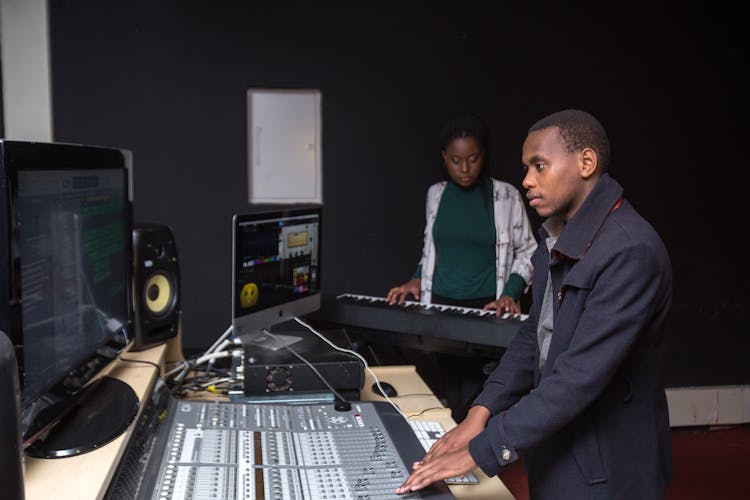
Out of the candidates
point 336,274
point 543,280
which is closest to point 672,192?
point 336,274

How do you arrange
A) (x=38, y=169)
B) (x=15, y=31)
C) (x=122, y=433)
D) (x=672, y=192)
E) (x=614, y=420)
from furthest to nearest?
(x=672, y=192)
(x=15, y=31)
(x=614, y=420)
(x=122, y=433)
(x=38, y=169)

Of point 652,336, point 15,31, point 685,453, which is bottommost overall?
point 685,453

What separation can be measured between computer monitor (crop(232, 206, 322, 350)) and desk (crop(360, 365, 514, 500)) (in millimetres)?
340


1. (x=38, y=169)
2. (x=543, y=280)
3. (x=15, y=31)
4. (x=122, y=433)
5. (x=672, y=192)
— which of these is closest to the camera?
(x=38, y=169)

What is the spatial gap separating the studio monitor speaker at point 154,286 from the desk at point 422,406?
657 millimetres

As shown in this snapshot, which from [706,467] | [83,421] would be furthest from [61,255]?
[706,467]

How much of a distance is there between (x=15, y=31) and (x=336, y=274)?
2.11 m

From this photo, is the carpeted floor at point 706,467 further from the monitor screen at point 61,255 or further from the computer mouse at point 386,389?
the monitor screen at point 61,255

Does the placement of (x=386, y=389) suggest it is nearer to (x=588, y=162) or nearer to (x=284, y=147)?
(x=588, y=162)

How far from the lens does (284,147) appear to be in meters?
3.82

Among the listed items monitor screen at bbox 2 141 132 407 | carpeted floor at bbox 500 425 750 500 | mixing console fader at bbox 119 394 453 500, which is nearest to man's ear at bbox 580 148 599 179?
mixing console fader at bbox 119 394 453 500

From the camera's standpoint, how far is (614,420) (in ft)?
4.66

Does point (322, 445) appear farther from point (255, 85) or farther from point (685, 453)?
point (685, 453)

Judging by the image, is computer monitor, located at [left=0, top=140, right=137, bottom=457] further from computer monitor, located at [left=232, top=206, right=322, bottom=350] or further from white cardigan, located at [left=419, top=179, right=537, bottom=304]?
white cardigan, located at [left=419, top=179, right=537, bottom=304]
